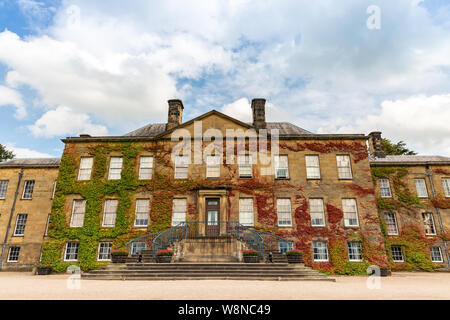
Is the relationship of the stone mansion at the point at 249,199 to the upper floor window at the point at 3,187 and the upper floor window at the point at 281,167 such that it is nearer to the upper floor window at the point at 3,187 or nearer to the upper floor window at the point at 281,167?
the upper floor window at the point at 281,167

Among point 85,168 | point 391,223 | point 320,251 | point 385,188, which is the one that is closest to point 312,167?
point 320,251

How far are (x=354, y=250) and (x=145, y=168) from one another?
15.6 meters

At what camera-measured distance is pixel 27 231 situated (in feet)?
74.6

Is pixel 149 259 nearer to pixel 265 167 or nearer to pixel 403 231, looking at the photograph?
pixel 265 167

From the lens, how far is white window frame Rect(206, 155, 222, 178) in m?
20.0

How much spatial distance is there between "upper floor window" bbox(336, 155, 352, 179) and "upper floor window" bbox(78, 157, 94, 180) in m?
18.4

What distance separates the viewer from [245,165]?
2019cm

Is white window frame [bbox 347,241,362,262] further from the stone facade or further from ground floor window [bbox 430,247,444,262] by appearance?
the stone facade

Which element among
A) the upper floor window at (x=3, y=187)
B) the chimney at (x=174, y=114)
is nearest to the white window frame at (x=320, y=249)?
the chimney at (x=174, y=114)

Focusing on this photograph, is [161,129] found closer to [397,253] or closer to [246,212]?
[246,212]

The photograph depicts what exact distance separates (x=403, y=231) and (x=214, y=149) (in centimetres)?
1574

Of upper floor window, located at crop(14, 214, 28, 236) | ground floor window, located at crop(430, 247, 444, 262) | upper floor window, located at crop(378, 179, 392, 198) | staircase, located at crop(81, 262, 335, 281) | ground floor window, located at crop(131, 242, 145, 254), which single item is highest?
upper floor window, located at crop(378, 179, 392, 198)

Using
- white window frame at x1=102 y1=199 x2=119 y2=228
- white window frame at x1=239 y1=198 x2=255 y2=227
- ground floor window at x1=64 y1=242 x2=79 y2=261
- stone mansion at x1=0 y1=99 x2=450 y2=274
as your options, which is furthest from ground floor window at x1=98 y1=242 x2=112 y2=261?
white window frame at x1=239 y1=198 x2=255 y2=227

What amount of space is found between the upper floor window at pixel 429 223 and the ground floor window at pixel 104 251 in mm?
23365
